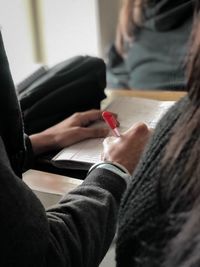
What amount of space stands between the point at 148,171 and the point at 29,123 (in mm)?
630

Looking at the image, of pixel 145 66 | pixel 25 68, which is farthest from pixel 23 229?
pixel 25 68

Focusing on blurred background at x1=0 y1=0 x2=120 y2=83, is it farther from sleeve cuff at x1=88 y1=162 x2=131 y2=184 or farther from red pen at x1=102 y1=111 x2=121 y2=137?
sleeve cuff at x1=88 y1=162 x2=131 y2=184

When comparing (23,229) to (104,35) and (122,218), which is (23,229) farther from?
(104,35)

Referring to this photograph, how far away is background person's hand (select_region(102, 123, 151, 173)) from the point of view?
3.39 ft

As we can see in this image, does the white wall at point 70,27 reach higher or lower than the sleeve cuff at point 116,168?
lower

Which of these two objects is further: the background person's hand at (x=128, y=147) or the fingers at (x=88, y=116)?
the fingers at (x=88, y=116)

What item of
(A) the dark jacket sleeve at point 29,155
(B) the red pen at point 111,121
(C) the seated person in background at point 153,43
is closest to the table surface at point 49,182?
(A) the dark jacket sleeve at point 29,155

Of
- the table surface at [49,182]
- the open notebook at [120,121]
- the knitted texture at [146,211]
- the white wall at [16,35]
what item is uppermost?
the knitted texture at [146,211]

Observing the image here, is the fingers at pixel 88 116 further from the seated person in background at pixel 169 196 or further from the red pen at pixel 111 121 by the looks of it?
the seated person in background at pixel 169 196

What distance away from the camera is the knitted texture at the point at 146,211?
0.69m

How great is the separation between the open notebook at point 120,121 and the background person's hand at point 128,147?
4 centimetres

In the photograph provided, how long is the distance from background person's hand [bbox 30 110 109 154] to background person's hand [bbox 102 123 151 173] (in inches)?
4.2

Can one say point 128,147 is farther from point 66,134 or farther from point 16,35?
point 16,35

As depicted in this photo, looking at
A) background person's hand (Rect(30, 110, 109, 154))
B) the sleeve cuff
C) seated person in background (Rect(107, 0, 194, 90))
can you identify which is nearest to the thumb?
background person's hand (Rect(30, 110, 109, 154))
